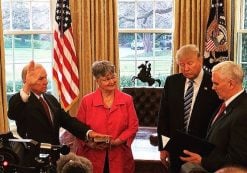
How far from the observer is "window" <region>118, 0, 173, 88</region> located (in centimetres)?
605

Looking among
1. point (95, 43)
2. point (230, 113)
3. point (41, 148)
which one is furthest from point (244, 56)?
point (41, 148)

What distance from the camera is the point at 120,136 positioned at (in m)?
3.30

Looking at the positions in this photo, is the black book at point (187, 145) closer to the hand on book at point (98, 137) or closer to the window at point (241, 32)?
the hand on book at point (98, 137)

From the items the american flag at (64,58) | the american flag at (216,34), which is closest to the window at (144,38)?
the american flag at (216,34)

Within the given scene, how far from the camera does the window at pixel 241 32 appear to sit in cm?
586

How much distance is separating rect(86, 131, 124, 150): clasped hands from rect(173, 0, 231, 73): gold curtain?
9.14 ft

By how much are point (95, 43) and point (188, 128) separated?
277 cm

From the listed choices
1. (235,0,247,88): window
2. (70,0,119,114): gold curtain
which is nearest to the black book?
(70,0,119,114): gold curtain

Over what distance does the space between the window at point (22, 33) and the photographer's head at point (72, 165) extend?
4104mm

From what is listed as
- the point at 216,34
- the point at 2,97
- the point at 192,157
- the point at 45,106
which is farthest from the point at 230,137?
the point at 2,97

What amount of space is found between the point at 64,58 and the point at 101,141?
2.64 metres

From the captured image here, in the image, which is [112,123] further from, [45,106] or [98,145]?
[45,106]

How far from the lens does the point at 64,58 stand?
561 cm

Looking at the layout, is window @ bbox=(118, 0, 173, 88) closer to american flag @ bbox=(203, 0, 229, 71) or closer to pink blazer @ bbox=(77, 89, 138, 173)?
american flag @ bbox=(203, 0, 229, 71)
